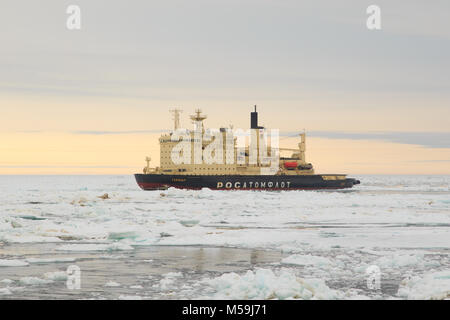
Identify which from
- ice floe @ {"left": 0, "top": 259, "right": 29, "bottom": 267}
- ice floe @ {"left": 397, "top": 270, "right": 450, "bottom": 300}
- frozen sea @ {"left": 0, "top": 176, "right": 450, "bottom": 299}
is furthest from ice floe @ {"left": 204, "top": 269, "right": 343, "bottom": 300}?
ice floe @ {"left": 0, "top": 259, "right": 29, "bottom": 267}

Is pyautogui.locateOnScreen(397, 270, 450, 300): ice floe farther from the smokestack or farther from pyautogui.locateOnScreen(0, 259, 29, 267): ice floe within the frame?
the smokestack

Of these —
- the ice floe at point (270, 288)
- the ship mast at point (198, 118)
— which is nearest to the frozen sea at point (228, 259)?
the ice floe at point (270, 288)

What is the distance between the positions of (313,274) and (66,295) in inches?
175

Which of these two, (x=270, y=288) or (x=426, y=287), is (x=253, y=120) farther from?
(x=270, y=288)

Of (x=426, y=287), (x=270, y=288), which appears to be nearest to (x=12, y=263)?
(x=270, y=288)

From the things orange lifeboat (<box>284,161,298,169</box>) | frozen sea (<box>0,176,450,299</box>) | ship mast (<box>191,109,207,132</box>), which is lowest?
frozen sea (<box>0,176,450,299</box>)

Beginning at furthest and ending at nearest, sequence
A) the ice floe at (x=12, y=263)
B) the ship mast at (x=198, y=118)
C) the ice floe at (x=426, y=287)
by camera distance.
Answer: the ship mast at (x=198, y=118) < the ice floe at (x=12, y=263) < the ice floe at (x=426, y=287)

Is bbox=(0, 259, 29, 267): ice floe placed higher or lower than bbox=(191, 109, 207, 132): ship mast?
lower

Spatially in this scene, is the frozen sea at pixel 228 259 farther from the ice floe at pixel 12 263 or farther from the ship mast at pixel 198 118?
the ship mast at pixel 198 118

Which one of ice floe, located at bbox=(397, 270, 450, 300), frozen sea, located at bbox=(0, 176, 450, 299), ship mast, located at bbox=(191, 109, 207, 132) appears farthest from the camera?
ship mast, located at bbox=(191, 109, 207, 132)

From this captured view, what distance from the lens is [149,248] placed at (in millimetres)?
13828
